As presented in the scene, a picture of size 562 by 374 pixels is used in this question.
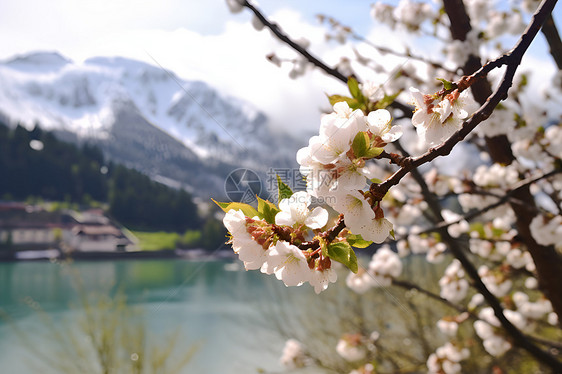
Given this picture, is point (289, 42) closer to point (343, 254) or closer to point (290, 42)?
point (290, 42)

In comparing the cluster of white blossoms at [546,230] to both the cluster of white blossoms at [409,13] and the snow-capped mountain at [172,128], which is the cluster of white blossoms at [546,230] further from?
the cluster of white blossoms at [409,13]

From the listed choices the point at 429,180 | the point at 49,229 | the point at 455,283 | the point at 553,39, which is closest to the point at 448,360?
the point at 455,283

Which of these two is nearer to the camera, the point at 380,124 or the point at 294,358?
the point at 380,124

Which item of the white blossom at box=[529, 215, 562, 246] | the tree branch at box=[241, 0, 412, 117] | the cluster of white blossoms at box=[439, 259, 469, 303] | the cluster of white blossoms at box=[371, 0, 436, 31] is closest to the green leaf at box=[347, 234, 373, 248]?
the tree branch at box=[241, 0, 412, 117]

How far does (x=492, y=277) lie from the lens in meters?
1.20

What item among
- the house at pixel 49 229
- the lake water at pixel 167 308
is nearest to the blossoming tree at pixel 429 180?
the lake water at pixel 167 308

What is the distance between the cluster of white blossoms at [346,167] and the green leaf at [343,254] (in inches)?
0.5

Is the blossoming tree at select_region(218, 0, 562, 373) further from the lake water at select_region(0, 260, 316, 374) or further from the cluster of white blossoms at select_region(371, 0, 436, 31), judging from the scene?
the lake water at select_region(0, 260, 316, 374)

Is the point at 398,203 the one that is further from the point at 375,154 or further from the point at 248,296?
the point at 248,296

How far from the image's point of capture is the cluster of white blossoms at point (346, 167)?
0.23 meters

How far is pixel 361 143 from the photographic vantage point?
23 cm

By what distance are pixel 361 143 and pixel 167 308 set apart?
5022 mm

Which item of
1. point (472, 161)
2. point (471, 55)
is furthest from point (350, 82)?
point (472, 161)

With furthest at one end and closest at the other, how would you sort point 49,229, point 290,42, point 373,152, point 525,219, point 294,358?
point 49,229
point 294,358
point 525,219
point 290,42
point 373,152
